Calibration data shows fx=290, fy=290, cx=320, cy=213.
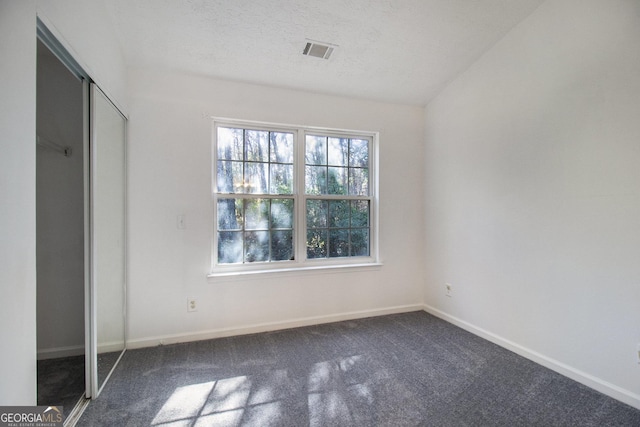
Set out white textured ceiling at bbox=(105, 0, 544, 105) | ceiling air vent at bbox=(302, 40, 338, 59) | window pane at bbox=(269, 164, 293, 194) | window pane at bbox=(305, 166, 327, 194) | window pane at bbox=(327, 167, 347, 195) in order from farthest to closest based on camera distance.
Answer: window pane at bbox=(327, 167, 347, 195) < window pane at bbox=(305, 166, 327, 194) < window pane at bbox=(269, 164, 293, 194) < ceiling air vent at bbox=(302, 40, 338, 59) < white textured ceiling at bbox=(105, 0, 544, 105)

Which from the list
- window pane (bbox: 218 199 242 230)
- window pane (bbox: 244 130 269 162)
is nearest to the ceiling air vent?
window pane (bbox: 244 130 269 162)

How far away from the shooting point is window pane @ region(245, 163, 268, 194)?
3.02 metres

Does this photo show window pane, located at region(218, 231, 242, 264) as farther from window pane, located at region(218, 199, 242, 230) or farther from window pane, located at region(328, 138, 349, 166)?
window pane, located at region(328, 138, 349, 166)

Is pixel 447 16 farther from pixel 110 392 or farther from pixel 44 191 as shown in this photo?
pixel 110 392

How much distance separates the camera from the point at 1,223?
41.4 inches

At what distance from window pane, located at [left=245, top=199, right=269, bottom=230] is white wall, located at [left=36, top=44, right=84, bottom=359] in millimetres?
1393

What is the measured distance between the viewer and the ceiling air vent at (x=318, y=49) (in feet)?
8.32

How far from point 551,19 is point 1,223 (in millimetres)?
3604

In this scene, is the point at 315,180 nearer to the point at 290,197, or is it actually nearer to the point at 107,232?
the point at 290,197

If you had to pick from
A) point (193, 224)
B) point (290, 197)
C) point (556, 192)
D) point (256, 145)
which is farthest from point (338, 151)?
point (556, 192)

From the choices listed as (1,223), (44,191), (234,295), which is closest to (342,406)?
(234,295)

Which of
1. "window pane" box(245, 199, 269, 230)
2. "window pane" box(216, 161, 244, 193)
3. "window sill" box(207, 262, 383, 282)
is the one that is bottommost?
"window sill" box(207, 262, 383, 282)

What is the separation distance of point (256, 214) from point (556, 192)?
8.69 ft

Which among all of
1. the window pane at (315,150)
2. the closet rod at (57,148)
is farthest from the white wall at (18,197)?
the window pane at (315,150)
